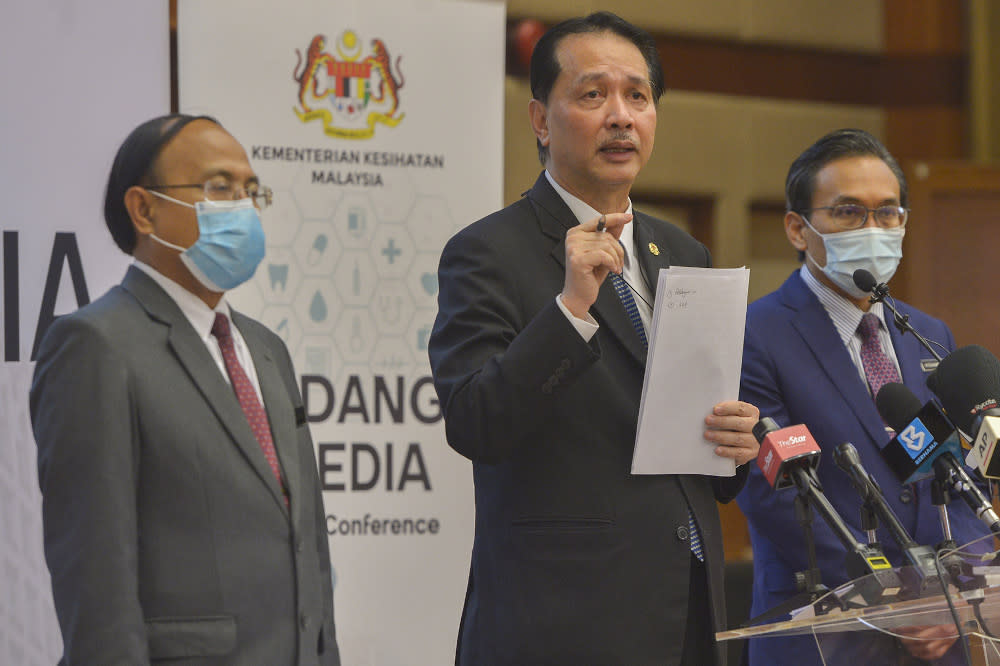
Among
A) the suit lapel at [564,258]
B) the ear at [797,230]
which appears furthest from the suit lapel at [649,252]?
the ear at [797,230]

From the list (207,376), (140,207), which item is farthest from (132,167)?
(207,376)

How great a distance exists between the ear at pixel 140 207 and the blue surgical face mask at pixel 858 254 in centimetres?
162

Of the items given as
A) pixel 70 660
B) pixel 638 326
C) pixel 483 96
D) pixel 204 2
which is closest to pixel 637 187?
pixel 483 96

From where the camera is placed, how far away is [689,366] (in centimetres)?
189

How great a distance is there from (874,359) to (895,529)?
107 centimetres

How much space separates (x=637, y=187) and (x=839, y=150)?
7.92 feet

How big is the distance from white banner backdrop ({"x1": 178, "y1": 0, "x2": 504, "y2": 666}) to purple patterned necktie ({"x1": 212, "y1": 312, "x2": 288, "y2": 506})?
1656mm

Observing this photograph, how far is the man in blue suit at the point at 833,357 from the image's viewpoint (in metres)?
2.52

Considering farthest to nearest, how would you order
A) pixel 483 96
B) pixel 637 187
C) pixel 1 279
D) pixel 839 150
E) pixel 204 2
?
pixel 637 187 < pixel 483 96 < pixel 204 2 < pixel 1 279 < pixel 839 150

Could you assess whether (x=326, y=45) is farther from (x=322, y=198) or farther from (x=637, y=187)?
(x=637, y=187)

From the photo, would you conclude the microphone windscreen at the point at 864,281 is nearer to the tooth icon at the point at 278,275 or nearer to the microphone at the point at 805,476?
the microphone at the point at 805,476

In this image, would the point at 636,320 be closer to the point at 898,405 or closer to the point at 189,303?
the point at 898,405

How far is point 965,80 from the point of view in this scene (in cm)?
573

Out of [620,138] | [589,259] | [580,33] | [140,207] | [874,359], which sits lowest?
[874,359]
